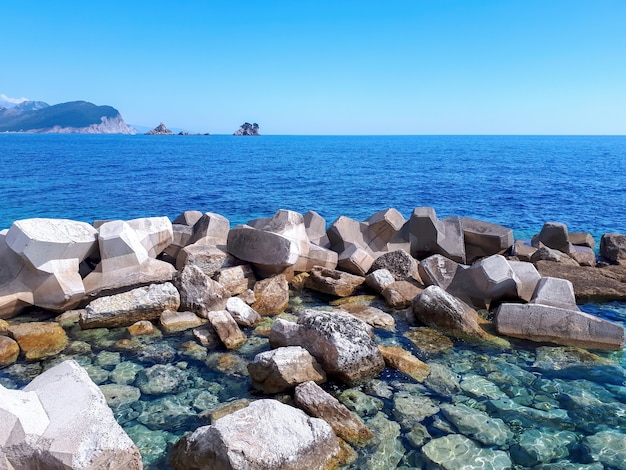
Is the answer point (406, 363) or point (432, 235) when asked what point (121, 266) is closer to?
point (406, 363)

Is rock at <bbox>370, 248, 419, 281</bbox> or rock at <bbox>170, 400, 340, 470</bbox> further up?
rock at <bbox>370, 248, 419, 281</bbox>

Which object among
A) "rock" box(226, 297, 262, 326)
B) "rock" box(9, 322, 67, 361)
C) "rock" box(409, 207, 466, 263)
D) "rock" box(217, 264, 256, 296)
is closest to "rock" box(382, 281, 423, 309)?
"rock" box(409, 207, 466, 263)

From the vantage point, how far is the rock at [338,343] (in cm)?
671

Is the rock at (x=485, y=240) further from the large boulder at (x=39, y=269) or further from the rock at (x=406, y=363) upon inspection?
the large boulder at (x=39, y=269)

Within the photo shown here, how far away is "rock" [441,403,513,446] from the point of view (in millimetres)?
5570

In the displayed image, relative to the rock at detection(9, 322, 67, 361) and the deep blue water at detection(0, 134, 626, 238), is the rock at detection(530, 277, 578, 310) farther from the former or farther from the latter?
the deep blue water at detection(0, 134, 626, 238)

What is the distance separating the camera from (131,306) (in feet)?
29.0

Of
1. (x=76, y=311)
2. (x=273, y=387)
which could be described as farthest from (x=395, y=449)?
(x=76, y=311)

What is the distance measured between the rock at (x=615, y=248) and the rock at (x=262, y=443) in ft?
41.0

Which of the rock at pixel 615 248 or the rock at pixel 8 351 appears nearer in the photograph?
the rock at pixel 8 351

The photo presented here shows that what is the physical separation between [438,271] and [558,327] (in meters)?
2.98

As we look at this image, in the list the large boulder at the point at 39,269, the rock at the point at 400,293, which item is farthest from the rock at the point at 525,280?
the large boulder at the point at 39,269

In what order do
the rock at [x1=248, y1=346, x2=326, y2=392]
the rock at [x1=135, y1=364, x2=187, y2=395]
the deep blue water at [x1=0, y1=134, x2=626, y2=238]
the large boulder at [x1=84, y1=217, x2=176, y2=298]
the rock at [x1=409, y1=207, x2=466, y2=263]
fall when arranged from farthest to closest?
the deep blue water at [x1=0, y1=134, x2=626, y2=238] → the rock at [x1=409, y1=207, x2=466, y2=263] → the large boulder at [x1=84, y1=217, x2=176, y2=298] → the rock at [x1=135, y1=364, x2=187, y2=395] → the rock at [x1=248, y1=346, x2=326, y2=392]

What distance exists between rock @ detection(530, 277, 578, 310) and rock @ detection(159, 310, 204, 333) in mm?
6743
